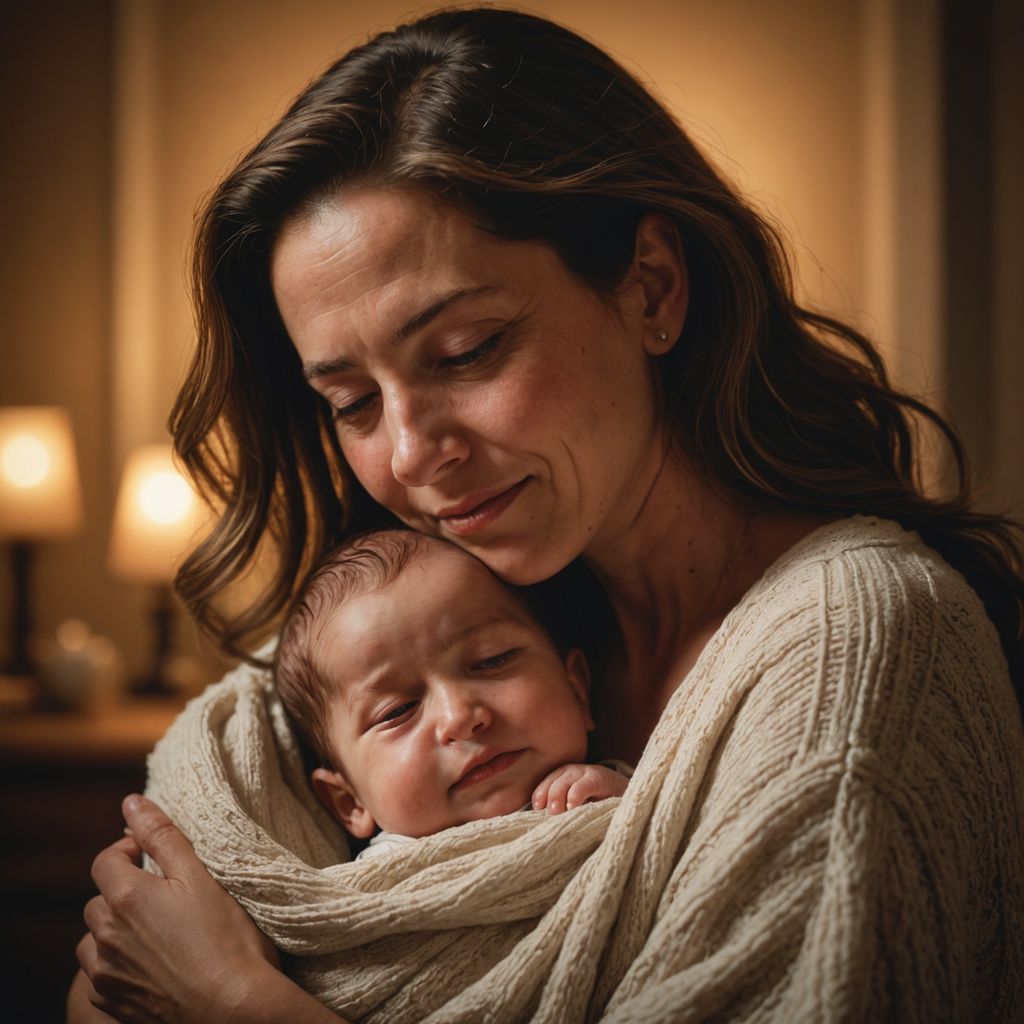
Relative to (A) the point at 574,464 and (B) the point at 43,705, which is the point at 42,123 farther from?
(A) the point at 574,464

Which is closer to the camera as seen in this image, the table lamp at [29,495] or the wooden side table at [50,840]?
the wooden side table at [50,840]

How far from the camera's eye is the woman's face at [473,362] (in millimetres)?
984

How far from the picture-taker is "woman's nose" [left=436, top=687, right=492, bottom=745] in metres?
1.04

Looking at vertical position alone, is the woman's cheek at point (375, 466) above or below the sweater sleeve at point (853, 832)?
above

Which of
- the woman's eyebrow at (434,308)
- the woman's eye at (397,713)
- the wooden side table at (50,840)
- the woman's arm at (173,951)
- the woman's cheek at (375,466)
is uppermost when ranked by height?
the woman's eyebrow at (434,308)

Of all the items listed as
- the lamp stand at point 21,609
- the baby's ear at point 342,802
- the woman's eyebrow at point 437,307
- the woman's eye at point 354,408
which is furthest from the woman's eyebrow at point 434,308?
the lamp stand at point 21,609

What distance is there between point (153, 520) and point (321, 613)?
1610 millimetres

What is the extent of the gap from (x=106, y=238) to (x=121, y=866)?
2399 millimetres

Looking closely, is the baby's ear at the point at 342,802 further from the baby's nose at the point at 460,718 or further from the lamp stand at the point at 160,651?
the lamp stand at the point at 160,651

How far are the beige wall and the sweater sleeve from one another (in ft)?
6.86

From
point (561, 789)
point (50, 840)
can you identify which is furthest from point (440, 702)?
point (50, 840)

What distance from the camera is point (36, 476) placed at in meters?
2.72

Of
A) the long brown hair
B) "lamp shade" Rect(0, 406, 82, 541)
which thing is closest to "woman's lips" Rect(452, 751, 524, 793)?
the long brown hair

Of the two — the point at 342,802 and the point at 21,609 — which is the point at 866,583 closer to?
the point at 342,802
